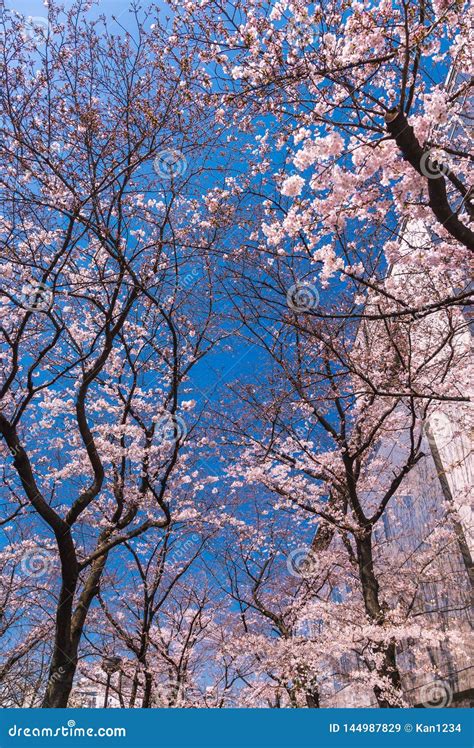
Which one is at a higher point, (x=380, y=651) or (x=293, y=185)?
(x=293, y=185)

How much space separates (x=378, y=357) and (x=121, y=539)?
5806mm

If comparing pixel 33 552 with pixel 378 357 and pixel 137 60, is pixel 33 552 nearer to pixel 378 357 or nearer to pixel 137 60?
pixel 378 357

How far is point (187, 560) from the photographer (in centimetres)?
1423

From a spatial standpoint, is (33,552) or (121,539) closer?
(121,539)

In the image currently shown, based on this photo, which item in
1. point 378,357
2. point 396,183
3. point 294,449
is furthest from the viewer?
point 294,449

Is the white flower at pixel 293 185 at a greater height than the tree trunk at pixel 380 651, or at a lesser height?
greater

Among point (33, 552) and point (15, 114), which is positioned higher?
point (15, 114)

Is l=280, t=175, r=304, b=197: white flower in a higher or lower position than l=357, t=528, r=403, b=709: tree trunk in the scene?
higher

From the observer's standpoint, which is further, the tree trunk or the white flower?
the tree trunk

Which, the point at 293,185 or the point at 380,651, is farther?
the point at 380,651

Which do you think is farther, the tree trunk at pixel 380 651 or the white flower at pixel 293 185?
the tree trunk at pixel 380 651

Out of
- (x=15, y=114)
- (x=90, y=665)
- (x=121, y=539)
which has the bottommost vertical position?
(x=121, y=539)

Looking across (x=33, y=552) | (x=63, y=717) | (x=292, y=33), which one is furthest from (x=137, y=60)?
(x=33, y=552)

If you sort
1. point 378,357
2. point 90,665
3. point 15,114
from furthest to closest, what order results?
point 90,665 → point 378,357 → point 15,114
